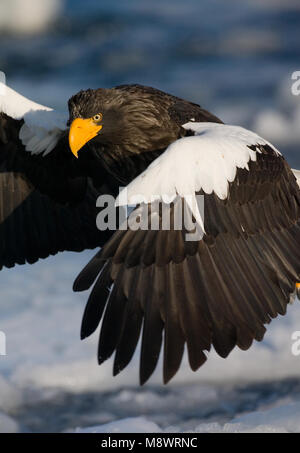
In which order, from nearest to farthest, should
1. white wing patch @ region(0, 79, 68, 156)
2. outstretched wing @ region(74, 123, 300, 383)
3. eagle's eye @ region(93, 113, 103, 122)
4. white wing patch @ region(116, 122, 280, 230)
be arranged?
1. outstretched wing @ region(74, 123, 300, 383)
2. white wing patch @ region(116, 122, 280, 230)
3. eagle's eye @ region(93, 113, 103, 122)
4. white wing patch @ region(0, 79, 68, 156)

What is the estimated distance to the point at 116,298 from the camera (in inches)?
169

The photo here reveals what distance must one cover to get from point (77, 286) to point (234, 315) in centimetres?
83

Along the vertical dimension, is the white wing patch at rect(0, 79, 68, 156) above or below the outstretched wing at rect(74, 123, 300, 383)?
above

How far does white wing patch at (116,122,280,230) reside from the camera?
14.6 feet

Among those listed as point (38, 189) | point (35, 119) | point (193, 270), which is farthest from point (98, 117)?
point (193, 270)

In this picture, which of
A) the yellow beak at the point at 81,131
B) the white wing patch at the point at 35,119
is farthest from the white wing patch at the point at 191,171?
the white wing patch at the point at 35,119

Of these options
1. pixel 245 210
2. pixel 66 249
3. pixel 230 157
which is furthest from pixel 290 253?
pixel 66 249

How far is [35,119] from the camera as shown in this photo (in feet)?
19.5

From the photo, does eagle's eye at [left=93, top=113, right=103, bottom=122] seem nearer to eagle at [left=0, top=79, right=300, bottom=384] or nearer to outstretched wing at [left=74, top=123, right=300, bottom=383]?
eagle at [left=0, top=79, right=300, bottom=384]

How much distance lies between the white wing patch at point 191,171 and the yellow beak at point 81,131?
80 centimetres

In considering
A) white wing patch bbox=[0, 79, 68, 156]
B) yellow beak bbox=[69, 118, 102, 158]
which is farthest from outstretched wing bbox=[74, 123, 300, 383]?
white wing patch bbox=[0, 79, 68, 156]

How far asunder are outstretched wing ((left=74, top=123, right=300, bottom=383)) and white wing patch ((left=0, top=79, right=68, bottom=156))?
1.38m

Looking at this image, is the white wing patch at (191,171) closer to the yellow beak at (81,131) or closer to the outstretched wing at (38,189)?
the yellow beak at (81,131)

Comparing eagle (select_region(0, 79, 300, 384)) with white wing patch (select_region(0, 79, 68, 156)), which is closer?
eagle (select_region(0, 79, 300, 384))
